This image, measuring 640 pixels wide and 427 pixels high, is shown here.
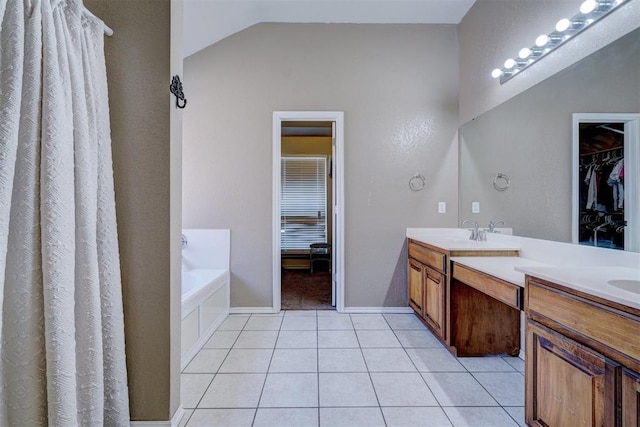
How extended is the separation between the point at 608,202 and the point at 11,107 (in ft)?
8.30

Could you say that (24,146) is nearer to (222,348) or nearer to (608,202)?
(222,348)

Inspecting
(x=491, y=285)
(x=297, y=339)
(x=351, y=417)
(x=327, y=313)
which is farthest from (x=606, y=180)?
(x=327, y=313)

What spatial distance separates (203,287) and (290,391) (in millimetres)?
1086

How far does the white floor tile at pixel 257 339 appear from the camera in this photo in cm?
230

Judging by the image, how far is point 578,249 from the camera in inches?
65.1

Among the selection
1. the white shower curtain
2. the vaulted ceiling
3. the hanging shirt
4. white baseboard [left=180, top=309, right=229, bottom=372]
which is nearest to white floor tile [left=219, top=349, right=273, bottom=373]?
white baseboard [left=180, top=309, right=229, bottom=372]

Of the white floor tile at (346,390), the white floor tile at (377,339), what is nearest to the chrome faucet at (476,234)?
the white floor tile at (377,339)

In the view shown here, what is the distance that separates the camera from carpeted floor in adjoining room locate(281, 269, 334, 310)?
10.7ft

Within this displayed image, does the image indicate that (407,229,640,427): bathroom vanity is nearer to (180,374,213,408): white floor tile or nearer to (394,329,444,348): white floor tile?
(394,329,444,348): white floor tile

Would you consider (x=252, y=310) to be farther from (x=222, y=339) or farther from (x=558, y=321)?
(x=558, y=321)

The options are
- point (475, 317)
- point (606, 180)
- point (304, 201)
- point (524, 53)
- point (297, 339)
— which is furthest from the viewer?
point (304, 201)

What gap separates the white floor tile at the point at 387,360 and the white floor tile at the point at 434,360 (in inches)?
2.4

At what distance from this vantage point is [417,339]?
7.91 ft

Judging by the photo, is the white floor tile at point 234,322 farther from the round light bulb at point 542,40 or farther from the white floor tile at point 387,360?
the round light bulb at point 542,40
